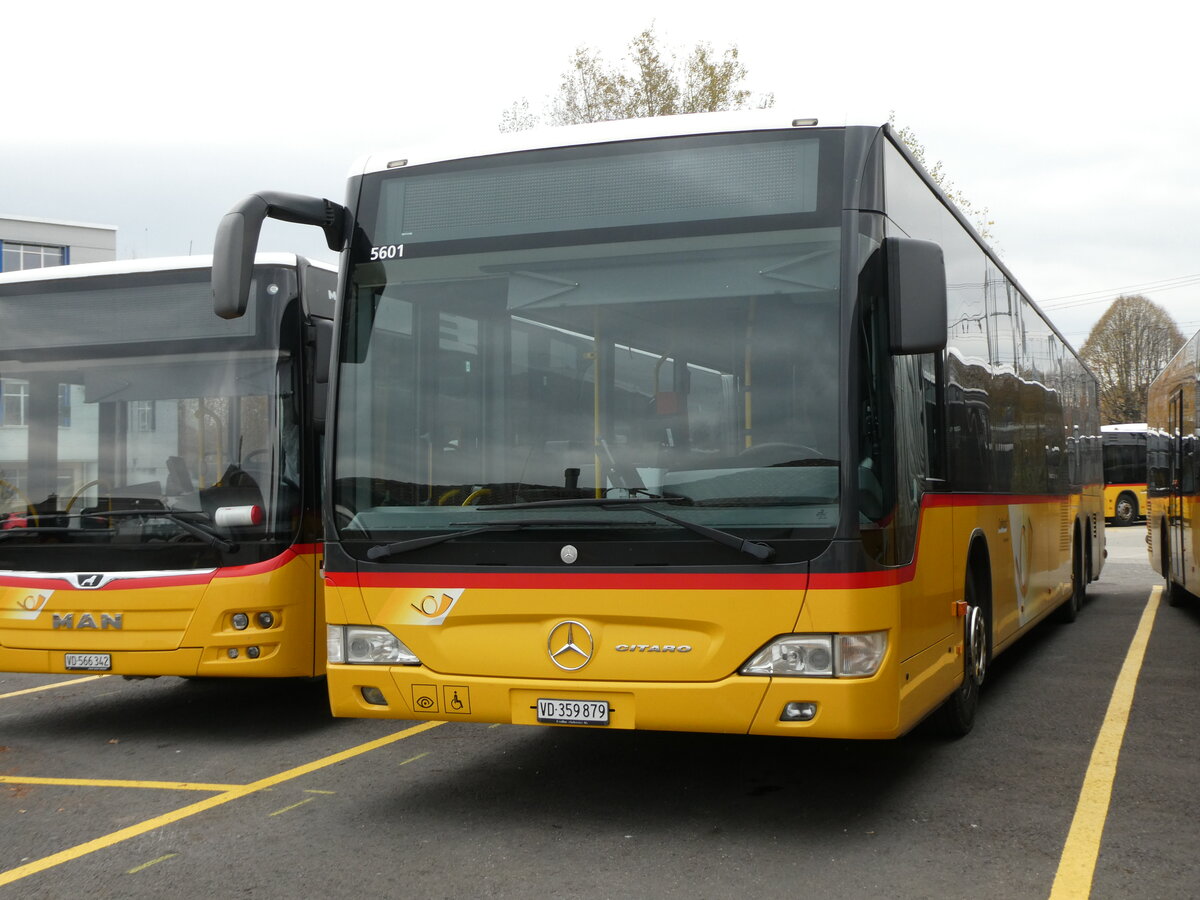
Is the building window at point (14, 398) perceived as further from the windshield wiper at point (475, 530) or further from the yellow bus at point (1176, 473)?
the yellow bus at point (1176, 473)

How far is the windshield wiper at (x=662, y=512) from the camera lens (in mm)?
5473

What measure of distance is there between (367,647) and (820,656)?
2062 millimetres

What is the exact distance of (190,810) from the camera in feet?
21.1

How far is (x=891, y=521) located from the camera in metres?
5.78

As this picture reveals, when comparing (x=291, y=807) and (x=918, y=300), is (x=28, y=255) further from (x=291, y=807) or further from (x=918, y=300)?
(x=918, y=300)

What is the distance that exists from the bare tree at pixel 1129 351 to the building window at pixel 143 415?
69.8 meters

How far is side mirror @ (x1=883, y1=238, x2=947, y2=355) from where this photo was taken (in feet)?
18.6

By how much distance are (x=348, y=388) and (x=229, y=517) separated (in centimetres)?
231

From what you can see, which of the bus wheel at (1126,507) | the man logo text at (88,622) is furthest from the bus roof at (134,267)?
the bus wheel at (1126,507)

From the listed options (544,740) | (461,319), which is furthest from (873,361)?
(544,740)

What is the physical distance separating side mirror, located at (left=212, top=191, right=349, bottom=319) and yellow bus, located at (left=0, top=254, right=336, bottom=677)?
5.35ft

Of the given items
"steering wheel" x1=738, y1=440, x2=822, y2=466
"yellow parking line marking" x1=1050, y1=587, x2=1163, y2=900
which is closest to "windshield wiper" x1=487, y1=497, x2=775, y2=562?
"steering wheel" x1=738, y1=440, x2=822, y2=466

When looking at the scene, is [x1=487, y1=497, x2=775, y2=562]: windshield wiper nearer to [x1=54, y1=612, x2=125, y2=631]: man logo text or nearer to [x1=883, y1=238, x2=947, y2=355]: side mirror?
[x1=883, y1=238, x2=947, y2=355]: side mirror

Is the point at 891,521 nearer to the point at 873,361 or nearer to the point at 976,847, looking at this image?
the point at 873,361
